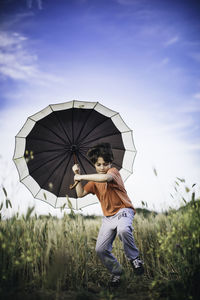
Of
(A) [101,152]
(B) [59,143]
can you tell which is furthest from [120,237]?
(B) [59,143]

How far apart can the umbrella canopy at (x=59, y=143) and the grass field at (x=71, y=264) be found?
2.26ft

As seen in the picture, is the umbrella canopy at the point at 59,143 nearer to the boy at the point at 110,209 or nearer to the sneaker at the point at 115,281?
the boy at the point at 110,209

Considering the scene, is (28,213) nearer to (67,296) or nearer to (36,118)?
(67,296)

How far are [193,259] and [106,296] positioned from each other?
938mm

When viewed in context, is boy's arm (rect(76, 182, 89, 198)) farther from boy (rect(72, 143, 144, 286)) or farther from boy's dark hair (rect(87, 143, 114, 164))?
boy's dark hair (rect(87, 143, 114, 164))

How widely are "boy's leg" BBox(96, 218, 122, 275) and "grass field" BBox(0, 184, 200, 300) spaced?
211mm

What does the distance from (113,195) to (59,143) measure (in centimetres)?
122

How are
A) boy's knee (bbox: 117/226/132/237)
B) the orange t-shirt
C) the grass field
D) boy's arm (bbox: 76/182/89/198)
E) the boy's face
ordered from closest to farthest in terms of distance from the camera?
the grass field → boy's knee (bbox: 117/226/132/237) → the orange t-shirt → the boy's face → boy's arm (bbox: 76/182/89/198)

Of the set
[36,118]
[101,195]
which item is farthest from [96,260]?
[36,118]

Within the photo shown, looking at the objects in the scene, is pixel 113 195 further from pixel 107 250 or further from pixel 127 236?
pixel 107 250

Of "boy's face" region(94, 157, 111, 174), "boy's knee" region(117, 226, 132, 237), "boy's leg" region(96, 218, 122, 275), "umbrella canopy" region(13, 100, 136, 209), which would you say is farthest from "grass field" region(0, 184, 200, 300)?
"boy's face" region(94, 157, 111, 174)

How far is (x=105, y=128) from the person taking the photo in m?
3.47

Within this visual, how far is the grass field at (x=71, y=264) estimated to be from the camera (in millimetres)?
1829

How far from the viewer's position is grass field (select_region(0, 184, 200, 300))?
1.83m
